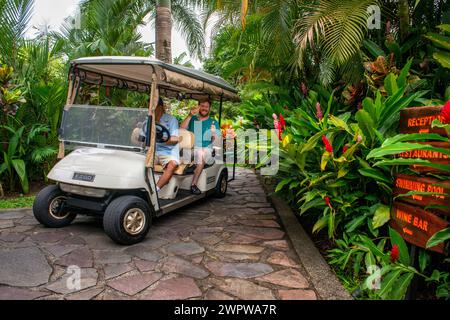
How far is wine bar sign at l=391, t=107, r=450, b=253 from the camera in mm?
2131

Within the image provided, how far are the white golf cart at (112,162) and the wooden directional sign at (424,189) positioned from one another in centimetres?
246

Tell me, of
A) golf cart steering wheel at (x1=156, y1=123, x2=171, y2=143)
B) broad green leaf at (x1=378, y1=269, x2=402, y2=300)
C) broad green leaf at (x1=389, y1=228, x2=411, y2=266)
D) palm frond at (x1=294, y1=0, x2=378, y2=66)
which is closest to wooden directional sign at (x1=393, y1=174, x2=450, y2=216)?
broad green leaf at (x1=389, y1=228, x2=411, y2=266)

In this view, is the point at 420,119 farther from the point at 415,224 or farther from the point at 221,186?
the point at 221,186

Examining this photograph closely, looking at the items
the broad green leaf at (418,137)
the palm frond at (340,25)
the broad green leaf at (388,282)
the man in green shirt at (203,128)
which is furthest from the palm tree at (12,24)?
the broad green leaf at (388,282)

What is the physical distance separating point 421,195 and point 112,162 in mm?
2953

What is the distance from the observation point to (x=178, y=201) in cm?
457

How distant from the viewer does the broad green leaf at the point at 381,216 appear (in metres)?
2.68

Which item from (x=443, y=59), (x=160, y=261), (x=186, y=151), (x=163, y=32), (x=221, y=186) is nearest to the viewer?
(x=443, y=59)

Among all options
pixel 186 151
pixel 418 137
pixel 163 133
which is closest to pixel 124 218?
pixel 163 133

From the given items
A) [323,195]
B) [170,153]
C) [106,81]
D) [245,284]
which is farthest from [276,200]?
[106,81]

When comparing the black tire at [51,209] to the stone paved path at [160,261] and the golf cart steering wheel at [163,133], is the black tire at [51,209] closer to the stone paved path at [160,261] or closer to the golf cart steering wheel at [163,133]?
the stone paved path at [160,261]

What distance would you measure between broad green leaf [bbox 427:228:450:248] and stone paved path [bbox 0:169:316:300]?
39.8 inches

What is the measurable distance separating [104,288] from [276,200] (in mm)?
3412

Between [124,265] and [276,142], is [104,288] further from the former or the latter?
[276,142]
